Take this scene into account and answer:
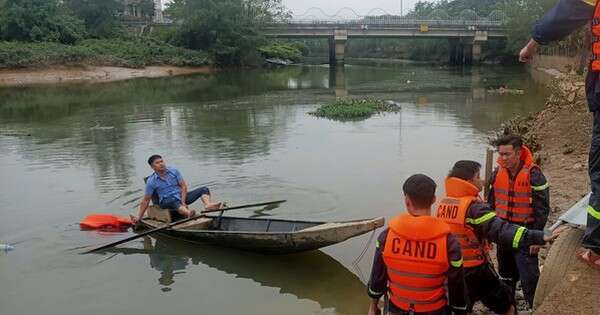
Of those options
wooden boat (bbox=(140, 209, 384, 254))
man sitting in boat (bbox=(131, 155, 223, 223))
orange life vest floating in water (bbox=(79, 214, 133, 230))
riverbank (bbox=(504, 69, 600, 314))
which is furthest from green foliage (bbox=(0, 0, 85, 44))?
wooden boat (bbox=(140, 209, 384, 254))

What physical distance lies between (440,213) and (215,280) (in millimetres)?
4398

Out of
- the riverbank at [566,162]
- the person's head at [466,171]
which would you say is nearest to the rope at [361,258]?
the riverbank at [566,162]

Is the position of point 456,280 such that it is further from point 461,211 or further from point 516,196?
point 516,196

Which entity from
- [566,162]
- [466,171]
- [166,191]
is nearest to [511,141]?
[466,171]

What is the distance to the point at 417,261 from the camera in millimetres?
3457

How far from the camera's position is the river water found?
743 cm

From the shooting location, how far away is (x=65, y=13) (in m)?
54.4

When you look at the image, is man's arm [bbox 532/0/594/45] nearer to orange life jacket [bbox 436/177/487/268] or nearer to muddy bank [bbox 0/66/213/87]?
orange life jacket [bbox 436/177/487/268]

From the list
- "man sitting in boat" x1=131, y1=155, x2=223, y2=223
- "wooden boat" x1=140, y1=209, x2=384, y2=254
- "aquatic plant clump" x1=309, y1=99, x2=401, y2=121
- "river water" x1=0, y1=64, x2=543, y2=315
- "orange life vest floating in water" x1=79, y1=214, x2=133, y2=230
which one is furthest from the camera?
"aquatic plant clump" x1=309, y1=99, x2=401, y2=121

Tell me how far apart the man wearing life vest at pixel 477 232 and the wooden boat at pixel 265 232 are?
7.07 ft

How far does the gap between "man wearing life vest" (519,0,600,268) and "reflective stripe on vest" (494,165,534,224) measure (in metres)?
1.22

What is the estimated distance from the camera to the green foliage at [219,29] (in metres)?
59.0

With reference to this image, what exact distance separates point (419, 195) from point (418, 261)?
1.35 feet

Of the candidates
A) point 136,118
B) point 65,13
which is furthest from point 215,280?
point 65,13
